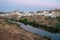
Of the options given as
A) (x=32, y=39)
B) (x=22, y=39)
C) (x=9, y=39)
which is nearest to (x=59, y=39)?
(x=32, y=39)

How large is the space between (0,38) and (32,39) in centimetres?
393

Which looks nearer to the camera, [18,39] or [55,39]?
[18,39]

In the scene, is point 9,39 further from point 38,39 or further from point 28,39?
point 38,39

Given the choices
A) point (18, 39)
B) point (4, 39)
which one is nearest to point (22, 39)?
point (18, 39)

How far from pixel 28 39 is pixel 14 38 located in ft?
5.66

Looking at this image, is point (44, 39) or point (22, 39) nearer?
point (22, 39)

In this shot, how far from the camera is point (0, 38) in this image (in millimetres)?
20031

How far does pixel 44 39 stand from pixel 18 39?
3.51 m

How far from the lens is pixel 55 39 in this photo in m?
21.2

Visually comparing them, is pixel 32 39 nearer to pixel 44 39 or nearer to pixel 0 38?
pixel 44 39

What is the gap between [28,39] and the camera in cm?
2023

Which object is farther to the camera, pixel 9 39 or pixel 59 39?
pixel 59 39

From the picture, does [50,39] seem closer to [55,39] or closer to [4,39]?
[55,39]

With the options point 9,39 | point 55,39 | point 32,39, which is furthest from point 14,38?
point 55,39
